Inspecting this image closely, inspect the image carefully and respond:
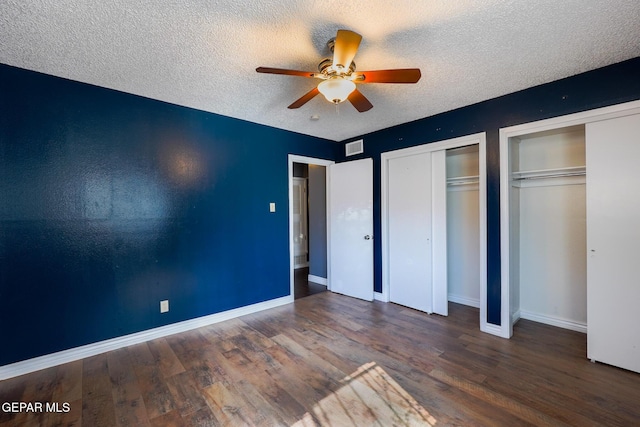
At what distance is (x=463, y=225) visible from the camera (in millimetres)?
3836

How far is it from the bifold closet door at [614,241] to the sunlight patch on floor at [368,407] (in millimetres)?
1793

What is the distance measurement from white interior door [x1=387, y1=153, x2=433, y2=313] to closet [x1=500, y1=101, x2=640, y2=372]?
2.85 feet

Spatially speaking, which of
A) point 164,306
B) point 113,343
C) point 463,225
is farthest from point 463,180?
point 113,343

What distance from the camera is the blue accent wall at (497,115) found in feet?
7.48

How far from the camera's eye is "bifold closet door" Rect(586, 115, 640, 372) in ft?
7.16

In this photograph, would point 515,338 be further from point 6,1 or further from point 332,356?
point 6,1

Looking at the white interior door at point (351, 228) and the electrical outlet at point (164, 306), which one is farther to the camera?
the white interior door at point (351, 228)


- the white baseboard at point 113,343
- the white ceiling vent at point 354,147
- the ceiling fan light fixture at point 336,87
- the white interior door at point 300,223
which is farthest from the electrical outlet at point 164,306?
the white interior door at point 300,223

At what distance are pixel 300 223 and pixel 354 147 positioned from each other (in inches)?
103

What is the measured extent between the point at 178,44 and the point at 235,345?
266cm

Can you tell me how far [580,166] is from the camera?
284 cm

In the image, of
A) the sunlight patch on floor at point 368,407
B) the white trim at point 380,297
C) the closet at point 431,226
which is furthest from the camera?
the white trim at point 380,297

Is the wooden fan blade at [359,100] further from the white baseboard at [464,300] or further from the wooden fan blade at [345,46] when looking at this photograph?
the white baseboard at [464,300]

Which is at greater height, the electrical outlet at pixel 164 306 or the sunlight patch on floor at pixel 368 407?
the electrical outlet at pixel 164 306
